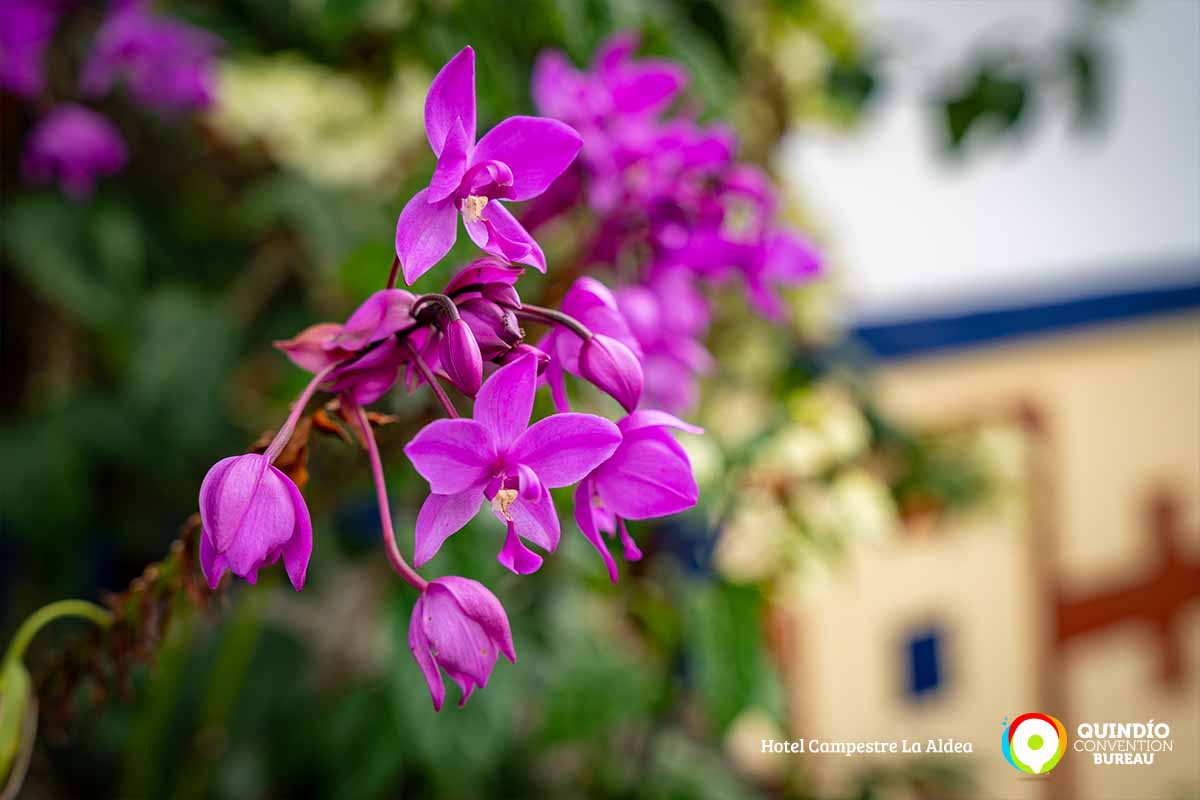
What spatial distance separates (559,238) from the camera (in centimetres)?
76

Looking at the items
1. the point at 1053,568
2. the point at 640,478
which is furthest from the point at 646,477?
the point at 1053,568

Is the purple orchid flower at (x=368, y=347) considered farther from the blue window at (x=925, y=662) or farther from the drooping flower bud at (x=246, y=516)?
the blue window at (x=925, y=662)

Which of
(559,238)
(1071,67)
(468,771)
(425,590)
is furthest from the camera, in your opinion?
(1071,67)

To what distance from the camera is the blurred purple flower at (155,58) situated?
2.74ft

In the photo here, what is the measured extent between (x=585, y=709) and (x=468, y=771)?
161mm

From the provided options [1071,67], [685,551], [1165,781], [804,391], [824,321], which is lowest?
[1165,781]

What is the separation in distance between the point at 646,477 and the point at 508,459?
5 centimetres

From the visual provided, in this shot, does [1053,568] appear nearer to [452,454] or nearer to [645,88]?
[645,88]

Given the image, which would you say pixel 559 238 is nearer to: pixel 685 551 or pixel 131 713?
pixel 685 551

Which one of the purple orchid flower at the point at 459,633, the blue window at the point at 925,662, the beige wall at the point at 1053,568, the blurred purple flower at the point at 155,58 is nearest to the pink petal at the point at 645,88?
the purple orchid flower at the point at 459,633

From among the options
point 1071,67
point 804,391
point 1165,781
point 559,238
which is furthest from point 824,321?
point 1165,781

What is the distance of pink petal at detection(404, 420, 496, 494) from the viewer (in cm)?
26

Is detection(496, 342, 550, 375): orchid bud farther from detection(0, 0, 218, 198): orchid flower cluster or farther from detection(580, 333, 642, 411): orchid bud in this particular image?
detection(0, 0, 218, 198): orchid flower cluster

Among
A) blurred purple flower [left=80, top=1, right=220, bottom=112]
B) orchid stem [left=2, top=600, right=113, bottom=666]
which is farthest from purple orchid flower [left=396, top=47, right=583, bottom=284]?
blurred purple flower [left=80, top=1, right=220, bottom=112]
